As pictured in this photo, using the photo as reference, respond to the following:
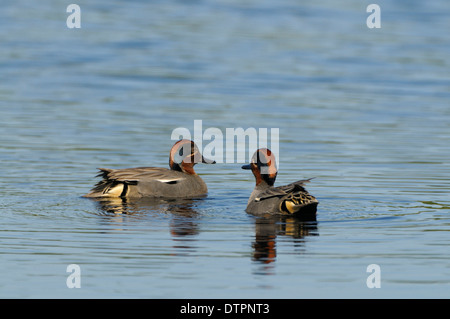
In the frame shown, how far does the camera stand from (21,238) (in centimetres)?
1127

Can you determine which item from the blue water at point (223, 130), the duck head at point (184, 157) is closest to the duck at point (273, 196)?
the blue water at point (223, 130)

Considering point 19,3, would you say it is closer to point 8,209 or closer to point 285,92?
point 285,92

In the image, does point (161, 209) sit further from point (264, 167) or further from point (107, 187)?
point (264, 167)

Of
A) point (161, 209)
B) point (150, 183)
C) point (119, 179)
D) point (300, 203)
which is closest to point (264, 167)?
point (300, 203)

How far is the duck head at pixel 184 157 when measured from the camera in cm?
1598

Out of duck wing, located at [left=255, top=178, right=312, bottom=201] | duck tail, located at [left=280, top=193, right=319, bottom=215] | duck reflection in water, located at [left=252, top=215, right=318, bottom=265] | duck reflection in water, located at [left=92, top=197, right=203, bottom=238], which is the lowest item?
duck reflection in water, located at [left=252, top=215, right=318, bottom=265]

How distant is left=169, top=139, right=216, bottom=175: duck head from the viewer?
52.4ft

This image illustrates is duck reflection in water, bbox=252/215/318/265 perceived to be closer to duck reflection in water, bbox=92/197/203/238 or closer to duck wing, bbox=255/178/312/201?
duck wing, bbox=255/178/312/201

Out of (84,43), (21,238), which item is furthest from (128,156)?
(84,43)

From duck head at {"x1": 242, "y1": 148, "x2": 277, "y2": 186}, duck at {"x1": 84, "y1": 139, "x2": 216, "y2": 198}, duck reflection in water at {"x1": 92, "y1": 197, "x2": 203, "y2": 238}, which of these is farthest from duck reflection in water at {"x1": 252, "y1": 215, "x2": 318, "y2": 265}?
duck at {"x1": 84, "y1": 139, "x2": 216, "y2": 198}

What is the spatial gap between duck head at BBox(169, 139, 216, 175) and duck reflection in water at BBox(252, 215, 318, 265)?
3.33 metres

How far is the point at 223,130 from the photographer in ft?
63.0

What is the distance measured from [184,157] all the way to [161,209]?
2412 millimetres

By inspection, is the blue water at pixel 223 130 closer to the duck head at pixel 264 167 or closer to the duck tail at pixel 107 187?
the duck tail at pixel 107 187
